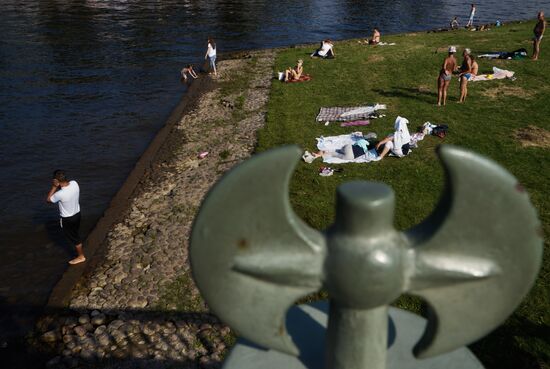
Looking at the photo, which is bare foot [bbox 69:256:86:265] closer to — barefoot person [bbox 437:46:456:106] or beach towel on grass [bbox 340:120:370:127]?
beach towel on grass [bbox 340:120:370:127]

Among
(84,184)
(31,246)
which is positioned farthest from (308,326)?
(84,184)

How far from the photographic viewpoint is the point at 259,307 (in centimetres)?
266

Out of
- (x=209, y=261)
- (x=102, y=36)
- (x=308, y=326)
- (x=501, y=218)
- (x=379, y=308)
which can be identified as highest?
(x=501, y=218)

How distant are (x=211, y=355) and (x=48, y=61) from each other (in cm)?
2635

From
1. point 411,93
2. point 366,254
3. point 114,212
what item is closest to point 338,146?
point 411,93

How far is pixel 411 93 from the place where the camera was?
1827cm

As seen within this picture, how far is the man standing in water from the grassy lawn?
458cm

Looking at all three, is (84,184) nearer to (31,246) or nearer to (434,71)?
(31,246)

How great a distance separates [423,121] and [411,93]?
3.25 m

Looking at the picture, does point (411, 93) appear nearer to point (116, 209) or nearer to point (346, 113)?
point (346, 113)

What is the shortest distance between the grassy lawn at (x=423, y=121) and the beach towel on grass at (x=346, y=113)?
0.41 m

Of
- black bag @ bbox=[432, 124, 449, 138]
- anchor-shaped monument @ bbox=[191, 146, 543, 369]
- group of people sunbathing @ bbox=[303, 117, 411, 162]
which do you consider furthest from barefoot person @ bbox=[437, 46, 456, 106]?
anchor-shaped monument @ bbox=[191, 146, 543, 369]

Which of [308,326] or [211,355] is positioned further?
[211,355]

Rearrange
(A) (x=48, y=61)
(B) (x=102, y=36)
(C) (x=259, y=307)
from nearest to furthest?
(C) (x=259, y=307), (A) (x=48, y=61), (B) (x=102, y=36)
